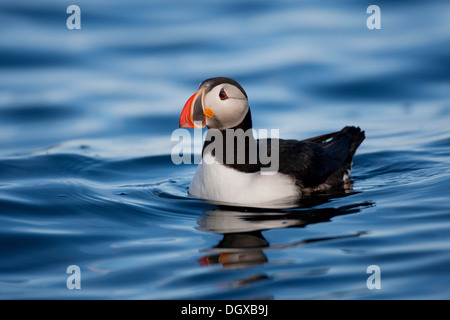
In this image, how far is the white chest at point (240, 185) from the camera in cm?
689

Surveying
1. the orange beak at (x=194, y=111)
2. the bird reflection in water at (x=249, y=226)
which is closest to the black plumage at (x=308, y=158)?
the orange beak at (x=194, y=111)

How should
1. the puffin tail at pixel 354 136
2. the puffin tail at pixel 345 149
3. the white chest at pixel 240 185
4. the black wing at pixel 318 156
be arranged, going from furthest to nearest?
the puffin tail at pixel 354 136 → the puffin tail at pixel 345 149 → the black wing at pixel 318 156 → the white chest at pixel 240 185

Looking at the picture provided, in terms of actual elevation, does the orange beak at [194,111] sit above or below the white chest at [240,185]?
above

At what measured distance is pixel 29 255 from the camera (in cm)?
603

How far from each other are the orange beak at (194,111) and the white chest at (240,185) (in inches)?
17.3

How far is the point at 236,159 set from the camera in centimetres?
694

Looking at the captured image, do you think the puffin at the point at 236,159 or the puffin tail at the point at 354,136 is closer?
the puffin at the point at 236,159

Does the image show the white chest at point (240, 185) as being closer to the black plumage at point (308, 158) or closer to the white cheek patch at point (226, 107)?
the black plumage at point (308, 158)

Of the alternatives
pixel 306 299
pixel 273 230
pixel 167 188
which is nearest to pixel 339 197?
pixel 273 230

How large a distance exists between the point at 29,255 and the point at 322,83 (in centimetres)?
741

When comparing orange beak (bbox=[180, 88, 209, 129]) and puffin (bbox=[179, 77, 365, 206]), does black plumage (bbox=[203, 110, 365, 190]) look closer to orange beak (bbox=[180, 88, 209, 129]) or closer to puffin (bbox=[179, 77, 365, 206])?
puffin (bbox=[179, 77, 365, 206])

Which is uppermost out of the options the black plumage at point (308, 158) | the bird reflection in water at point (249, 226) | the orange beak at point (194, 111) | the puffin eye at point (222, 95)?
the puffin eye at point (222, 95)
